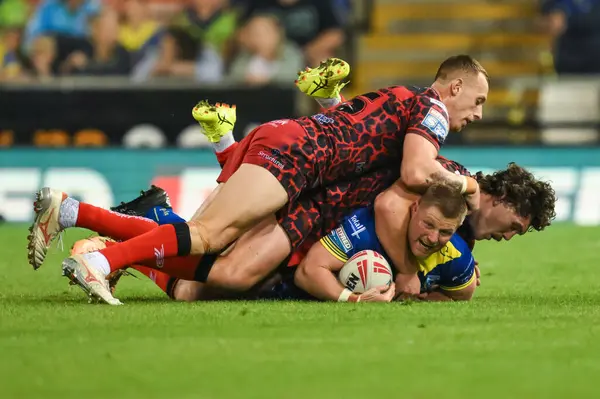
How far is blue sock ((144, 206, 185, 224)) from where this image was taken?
293 inches

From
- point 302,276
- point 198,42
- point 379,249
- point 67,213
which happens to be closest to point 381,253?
point 379,249

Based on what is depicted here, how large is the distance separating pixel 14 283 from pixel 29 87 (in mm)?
7493

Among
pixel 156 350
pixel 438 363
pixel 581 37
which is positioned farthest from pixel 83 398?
pixel 581 37

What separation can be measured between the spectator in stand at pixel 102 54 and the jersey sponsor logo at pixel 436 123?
10.0 m

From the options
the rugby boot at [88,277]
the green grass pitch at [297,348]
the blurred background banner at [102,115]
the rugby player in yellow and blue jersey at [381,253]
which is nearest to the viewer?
the green grass pitch at [297,348]

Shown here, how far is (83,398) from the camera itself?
4.03 meters

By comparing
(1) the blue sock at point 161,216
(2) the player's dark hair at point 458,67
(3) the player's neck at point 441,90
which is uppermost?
(2) the player's dark hair at point 458,67

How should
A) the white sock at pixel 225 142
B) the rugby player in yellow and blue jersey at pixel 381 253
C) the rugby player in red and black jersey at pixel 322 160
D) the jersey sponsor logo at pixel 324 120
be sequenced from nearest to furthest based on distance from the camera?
the rugby player in red and black jersey at pixel 322 160
the rugby player in yellow and blue jersey at pixel 381 253
the jersey sponsor logo at pixel 324 120
the white sock at pixel 225 142

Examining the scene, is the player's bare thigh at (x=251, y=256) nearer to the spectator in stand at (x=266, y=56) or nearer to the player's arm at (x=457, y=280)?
the player's arm at (x=457, y=280)

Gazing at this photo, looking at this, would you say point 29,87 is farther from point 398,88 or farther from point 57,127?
point 398,88

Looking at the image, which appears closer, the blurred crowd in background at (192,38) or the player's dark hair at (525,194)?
the player's dark hair at (525,194)

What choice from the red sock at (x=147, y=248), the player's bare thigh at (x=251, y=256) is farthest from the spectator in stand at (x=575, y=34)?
the red sock at (x=147, y=248)

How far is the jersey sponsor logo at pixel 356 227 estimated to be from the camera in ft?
22.6

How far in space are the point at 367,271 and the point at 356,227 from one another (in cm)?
30
